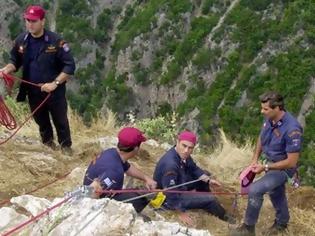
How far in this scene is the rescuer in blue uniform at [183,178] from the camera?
19.9 feet

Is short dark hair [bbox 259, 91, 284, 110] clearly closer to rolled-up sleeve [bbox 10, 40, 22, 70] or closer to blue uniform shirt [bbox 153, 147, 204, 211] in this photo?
blue uniform shirt [bbox 153, 147, 204, 211]

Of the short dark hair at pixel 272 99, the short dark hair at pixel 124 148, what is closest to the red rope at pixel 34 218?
the short dark hair at pixel 124 148

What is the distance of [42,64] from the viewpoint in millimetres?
7043

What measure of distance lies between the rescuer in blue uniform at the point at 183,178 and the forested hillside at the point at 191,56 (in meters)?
52.6

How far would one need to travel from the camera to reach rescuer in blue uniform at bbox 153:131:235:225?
608 cm

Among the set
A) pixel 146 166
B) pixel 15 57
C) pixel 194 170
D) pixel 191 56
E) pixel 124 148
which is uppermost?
pixel 15 57

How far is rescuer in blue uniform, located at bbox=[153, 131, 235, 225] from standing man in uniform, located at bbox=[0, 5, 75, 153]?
63.5 inches

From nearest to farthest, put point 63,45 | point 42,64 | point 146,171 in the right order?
point 63,45 → point 42,64 → point 146,171

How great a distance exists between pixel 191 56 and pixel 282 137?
78013 millimetres

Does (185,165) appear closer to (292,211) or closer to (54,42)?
(292,211)

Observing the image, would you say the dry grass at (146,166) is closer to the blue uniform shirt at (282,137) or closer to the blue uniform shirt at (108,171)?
the blue uniform shirt at (282,137)

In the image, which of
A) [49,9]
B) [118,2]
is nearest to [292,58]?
[118,2]

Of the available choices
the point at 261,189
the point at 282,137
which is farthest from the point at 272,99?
the point at 261,189

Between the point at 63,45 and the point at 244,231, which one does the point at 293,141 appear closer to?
the point at 244,231
